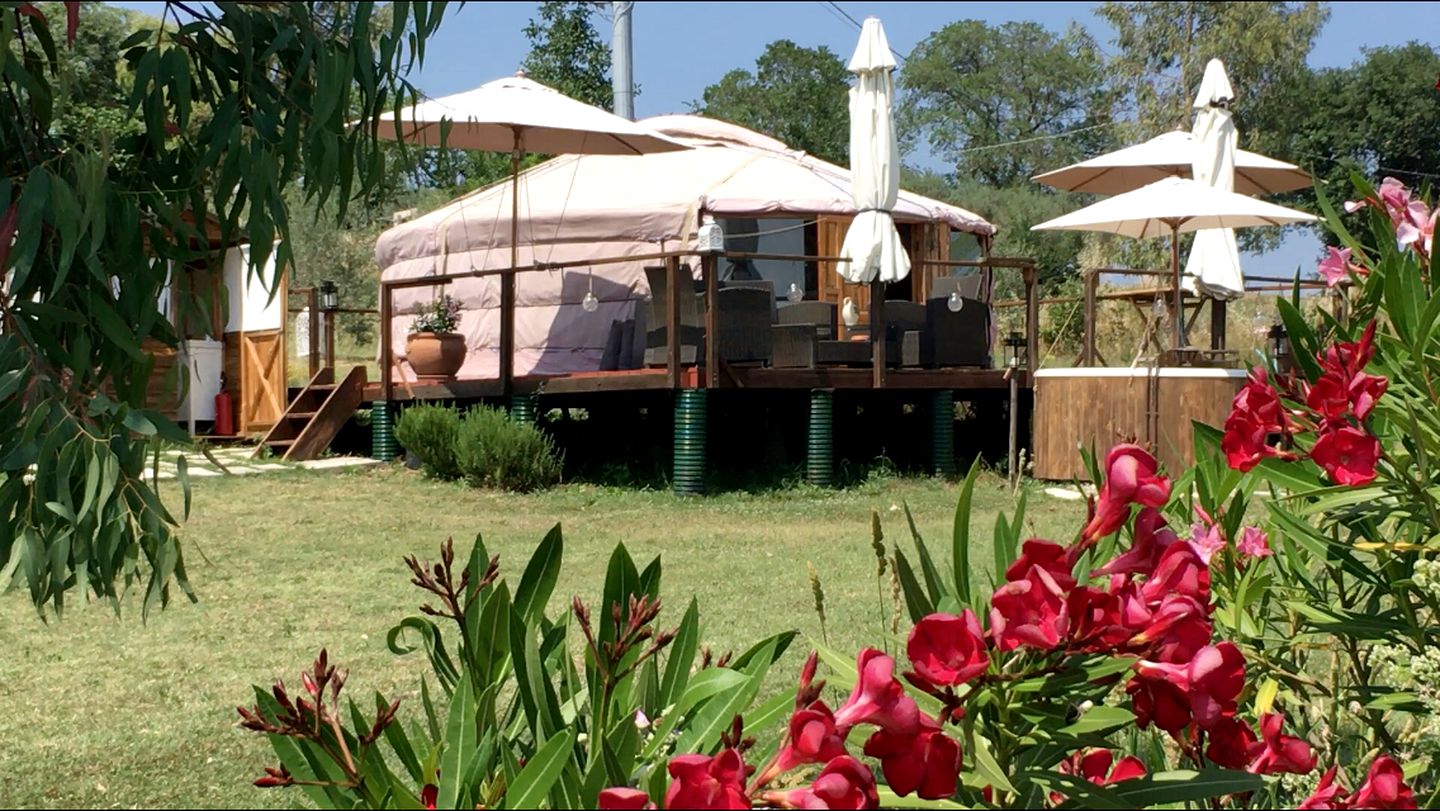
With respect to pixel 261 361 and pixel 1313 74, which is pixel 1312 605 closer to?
pixel 261 361

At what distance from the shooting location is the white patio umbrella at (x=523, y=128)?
33.7ft

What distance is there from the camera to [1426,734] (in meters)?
1.82

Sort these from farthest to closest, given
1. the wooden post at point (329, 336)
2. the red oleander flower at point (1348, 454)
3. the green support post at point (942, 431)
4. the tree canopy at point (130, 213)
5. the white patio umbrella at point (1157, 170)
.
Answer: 1. the white patio umbrella at point (1157, 170)
2. the wooden post at point (329, 336)
3. the green support post at point (942, 431)
4. the tree canopy at point (130, 213)
5. the red oleander flower at point (1348, 454)

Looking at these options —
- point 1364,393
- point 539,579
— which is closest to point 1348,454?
point 1364,393

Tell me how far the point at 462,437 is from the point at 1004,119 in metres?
37.8

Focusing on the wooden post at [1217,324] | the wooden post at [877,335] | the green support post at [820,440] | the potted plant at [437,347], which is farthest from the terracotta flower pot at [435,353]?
the wooden post at [1217,324]

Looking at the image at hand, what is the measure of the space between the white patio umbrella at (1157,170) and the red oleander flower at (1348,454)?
11.6 metres

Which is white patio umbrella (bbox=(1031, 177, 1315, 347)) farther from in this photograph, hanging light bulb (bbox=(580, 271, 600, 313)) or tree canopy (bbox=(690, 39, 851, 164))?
tree canopy (bbox=(690, 39, 851, 164))

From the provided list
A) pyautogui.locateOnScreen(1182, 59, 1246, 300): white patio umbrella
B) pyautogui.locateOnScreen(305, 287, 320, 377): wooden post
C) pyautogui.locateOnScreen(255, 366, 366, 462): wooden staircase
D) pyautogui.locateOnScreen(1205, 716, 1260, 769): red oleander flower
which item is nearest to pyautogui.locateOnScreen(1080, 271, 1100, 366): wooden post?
pyautogui.locateOnScreen(1182, 59, 1246, 300): white patio umbrella

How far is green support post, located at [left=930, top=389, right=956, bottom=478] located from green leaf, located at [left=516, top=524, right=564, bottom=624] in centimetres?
907

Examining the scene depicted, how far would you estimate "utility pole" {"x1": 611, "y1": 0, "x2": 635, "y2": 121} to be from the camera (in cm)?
1465

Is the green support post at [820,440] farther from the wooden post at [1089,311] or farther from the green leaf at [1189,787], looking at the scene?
the green leaf at [1189,787]

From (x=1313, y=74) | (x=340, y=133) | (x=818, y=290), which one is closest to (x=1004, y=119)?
(x=1313, y=74)

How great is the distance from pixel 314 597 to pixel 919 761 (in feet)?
16.7
